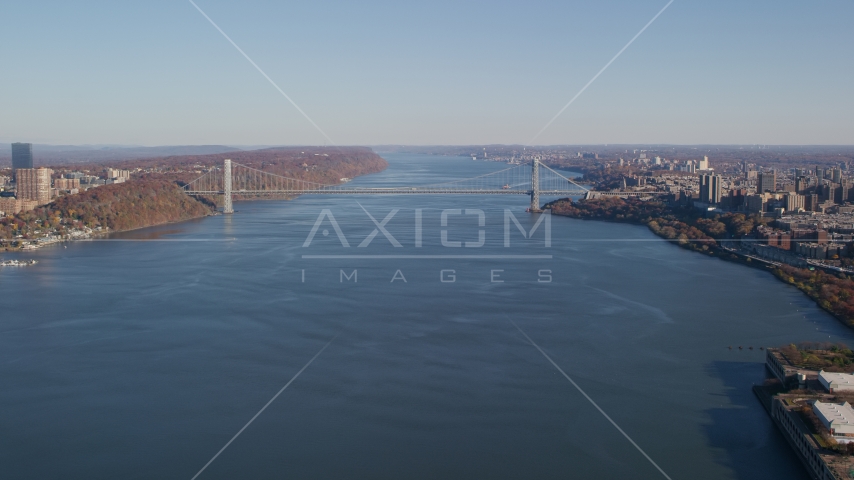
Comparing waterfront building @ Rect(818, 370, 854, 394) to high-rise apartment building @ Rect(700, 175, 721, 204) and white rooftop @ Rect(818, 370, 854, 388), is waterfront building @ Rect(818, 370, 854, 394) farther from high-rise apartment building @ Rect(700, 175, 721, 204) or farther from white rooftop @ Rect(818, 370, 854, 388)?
high-rise apartment building @ Rect(700, 175, 721, 204)

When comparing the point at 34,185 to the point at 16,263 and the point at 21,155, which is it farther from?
the point at 21,155

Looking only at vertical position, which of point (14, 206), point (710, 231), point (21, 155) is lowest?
point (710, 231)

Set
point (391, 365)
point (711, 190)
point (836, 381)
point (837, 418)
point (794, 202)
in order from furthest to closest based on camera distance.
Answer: point (711, 190) < point (794, 202) < point (391, 365) < point (836, 381) < point (837, 418)

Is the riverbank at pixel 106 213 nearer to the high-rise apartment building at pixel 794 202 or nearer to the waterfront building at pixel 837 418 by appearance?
the waterfront building at pixel 837 418

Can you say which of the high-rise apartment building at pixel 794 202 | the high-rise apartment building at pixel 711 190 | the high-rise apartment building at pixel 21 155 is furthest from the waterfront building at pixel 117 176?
the high-rise apartment building at pixel 794 202

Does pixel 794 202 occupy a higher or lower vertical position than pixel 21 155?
lower

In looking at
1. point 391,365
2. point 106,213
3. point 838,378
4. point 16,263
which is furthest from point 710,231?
point 106,213

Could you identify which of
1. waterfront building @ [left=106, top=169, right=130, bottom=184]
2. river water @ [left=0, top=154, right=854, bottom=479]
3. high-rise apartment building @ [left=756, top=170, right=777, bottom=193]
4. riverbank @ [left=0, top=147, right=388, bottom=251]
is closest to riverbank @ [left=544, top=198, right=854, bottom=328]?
river water @ [left=0, top=154, right=854, bottom=479]
